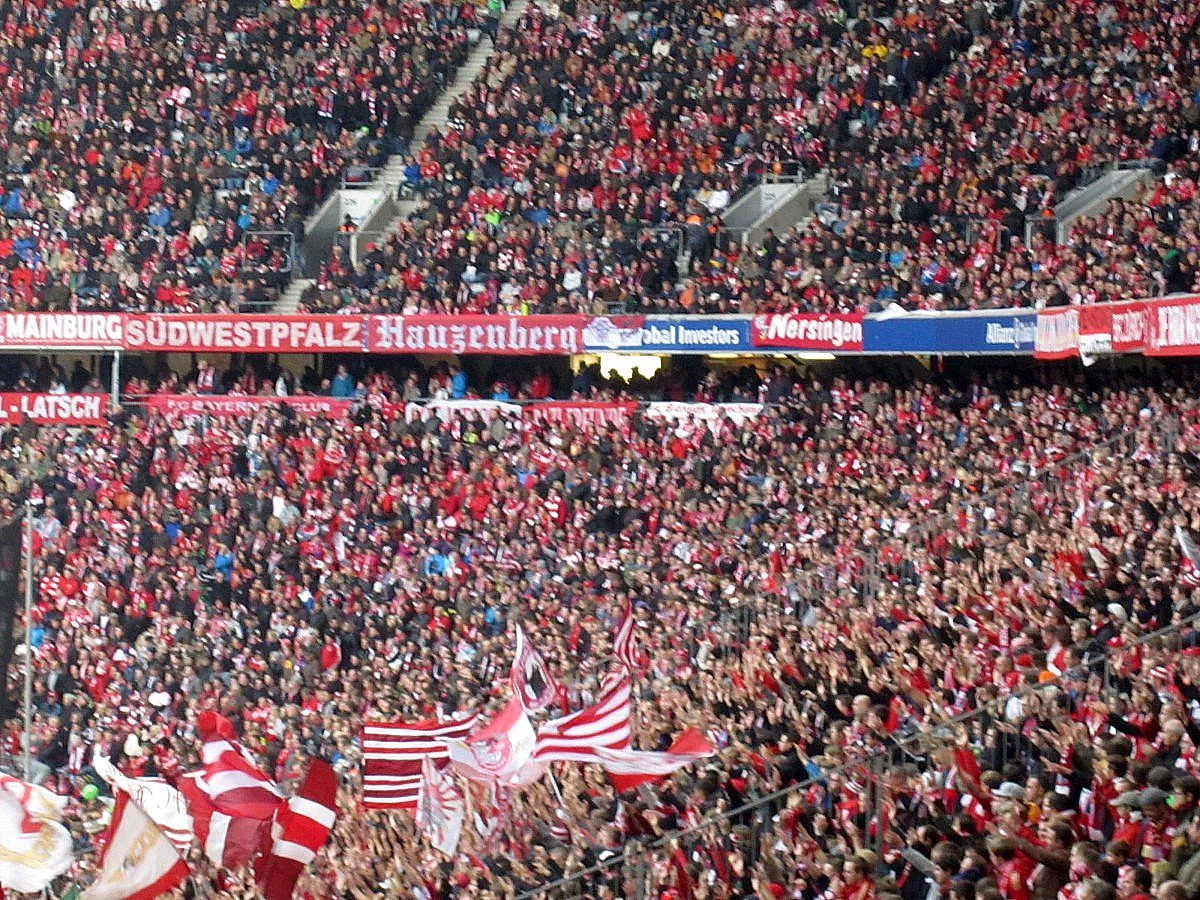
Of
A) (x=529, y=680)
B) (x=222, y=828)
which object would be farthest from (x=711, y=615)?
(x=222, y=828)

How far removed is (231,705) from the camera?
68.8ft

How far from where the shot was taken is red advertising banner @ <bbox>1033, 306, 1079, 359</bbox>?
21047 mm

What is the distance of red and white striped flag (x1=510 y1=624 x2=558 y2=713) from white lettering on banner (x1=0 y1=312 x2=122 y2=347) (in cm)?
1553

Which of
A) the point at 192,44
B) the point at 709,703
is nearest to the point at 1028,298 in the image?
the point at 709,703

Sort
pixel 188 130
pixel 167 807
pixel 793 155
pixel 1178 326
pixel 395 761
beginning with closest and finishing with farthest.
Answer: pixel 167 807 < pixel 395 761 < pixel 1178 326 < pixel 793 155 < pixel 188 130

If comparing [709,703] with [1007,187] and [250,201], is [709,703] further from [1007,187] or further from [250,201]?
[250,201]

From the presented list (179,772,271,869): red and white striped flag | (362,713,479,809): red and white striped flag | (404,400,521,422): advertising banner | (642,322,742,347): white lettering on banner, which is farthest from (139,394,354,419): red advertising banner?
(179,772,271,869): red and white striped flag

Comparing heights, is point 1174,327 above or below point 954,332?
below

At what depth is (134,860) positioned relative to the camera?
12.2 meters

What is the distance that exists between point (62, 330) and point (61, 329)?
0.02 meters

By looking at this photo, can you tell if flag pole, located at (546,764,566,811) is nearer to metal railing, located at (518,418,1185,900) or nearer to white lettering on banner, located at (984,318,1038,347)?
metal railing, located at (518,418,1185,900)

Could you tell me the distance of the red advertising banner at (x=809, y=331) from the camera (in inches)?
966

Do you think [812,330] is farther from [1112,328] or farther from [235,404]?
[235,404]

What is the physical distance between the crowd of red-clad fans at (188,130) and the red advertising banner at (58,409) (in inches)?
63.2
